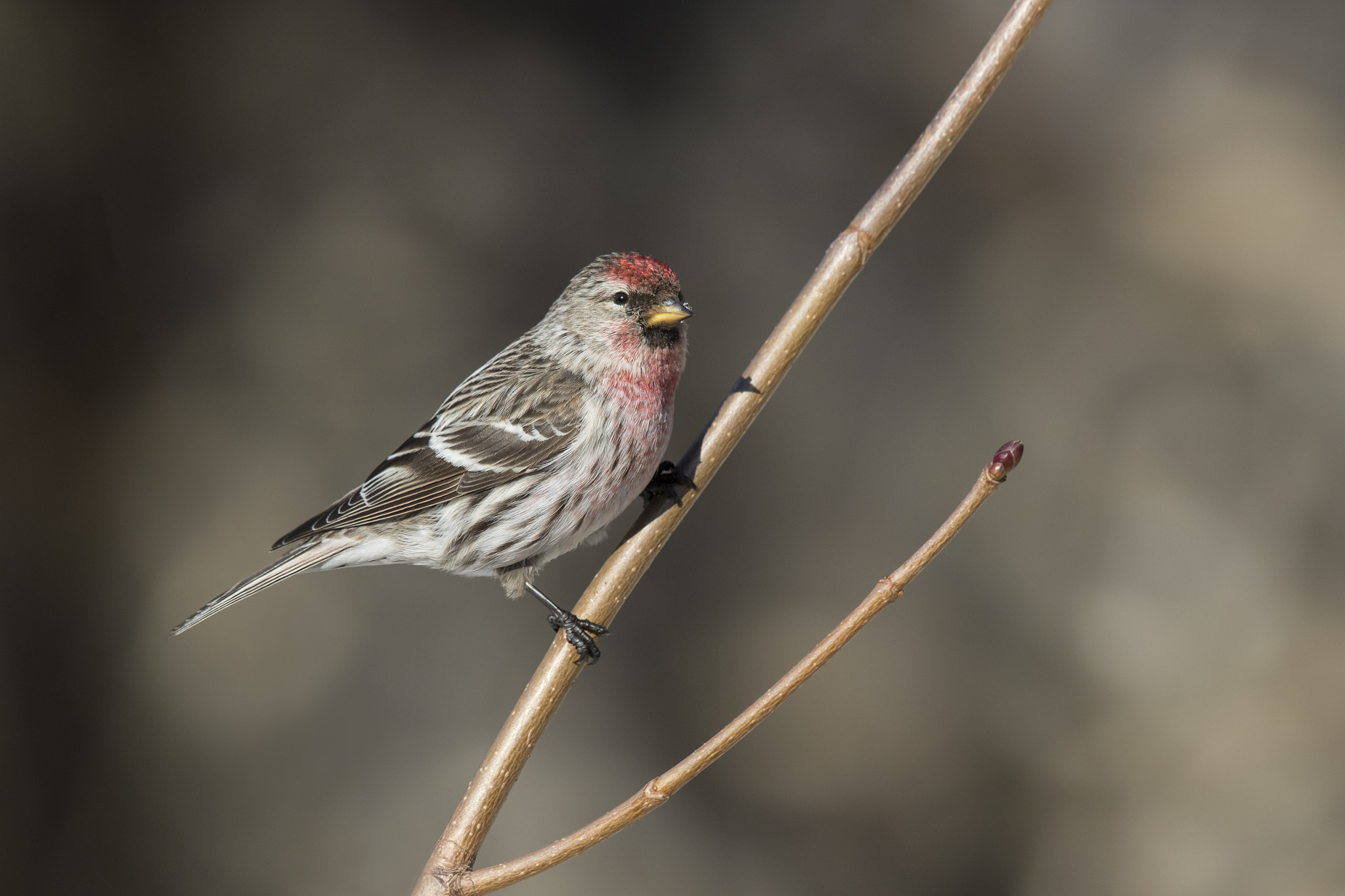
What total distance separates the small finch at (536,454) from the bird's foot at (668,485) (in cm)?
3

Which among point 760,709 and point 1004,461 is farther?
point 760,709

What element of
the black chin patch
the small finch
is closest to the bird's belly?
the small finch

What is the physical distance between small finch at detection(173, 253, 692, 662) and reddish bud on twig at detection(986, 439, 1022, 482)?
79 cm

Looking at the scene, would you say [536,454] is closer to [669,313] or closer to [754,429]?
[669,313]

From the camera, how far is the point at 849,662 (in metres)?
3.70

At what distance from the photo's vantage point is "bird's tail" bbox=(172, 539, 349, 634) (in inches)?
70.5

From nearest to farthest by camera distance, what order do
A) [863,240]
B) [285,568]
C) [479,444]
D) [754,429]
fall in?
[863,240] < [285,568] < [479,444] < [754,429]

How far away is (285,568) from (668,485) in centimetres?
75

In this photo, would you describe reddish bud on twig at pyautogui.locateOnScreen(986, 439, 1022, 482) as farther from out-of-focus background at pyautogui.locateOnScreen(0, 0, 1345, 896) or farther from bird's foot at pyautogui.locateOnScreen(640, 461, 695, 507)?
out-of-focus background at pyautogui.locateOnScreen(0, 0, 1345, 896)

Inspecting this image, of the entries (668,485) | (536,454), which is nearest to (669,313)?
(668,485)

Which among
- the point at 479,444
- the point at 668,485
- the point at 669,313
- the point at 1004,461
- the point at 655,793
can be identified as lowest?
the point at 479,444

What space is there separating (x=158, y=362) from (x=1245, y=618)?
12.3 feet

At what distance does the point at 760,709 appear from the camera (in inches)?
47.1

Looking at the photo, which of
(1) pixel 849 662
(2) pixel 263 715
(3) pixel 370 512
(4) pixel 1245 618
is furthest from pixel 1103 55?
(2) pixel 263 715
